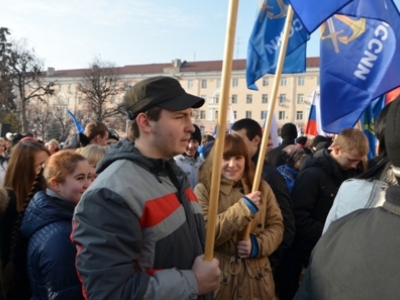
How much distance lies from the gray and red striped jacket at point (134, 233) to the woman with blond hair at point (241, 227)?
3.24 feet

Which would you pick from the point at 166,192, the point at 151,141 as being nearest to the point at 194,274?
the point at 166,192

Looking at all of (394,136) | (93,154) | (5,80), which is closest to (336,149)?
(93,154)

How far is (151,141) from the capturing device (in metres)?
2.22

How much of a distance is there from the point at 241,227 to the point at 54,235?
1.29m

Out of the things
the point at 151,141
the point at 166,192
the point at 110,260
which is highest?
the point at 151,141

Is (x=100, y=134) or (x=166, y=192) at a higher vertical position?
(x=166, y=192)

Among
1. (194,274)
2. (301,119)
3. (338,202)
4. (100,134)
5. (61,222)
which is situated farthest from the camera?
(301,119)

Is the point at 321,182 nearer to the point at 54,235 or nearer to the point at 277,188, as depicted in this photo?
the point at 277,188

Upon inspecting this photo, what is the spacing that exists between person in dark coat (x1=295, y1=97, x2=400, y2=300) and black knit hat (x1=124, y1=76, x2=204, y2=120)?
1007 mm

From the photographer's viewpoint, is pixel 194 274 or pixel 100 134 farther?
pixel 100 134

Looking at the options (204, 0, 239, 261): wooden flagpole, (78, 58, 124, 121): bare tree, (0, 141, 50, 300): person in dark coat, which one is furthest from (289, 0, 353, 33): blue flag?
(78, 58, 124, 121): bare tree

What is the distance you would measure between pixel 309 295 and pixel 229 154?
6.93ft

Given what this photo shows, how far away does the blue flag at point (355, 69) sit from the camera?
3.91 meters

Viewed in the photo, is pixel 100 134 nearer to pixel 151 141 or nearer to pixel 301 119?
pixel 151 141
